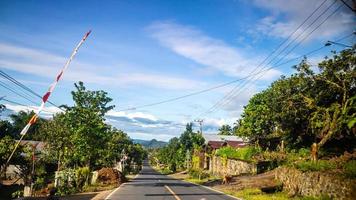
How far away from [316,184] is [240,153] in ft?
97.1

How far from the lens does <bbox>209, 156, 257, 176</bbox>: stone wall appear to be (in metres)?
49.7

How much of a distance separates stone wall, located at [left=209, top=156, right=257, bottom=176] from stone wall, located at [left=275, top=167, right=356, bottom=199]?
16.7 m

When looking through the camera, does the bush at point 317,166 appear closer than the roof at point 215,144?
Yes

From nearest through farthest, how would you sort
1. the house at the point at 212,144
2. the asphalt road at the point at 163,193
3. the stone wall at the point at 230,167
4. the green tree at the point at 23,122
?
the asphalt road at the point at 163,193 → the stone wall at the point at 230,167 → the house at the point at 212,144 → the green tree at the point at 23,122

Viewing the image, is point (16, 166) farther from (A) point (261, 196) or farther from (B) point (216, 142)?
(B) point (216, 142)

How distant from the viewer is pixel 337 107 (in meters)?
31.6

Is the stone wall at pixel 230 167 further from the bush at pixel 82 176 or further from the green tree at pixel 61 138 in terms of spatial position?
the green tree at pixel 61 138

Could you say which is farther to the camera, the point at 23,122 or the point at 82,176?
the point at 23,122

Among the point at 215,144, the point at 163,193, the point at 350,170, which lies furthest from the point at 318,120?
the point at 215,144

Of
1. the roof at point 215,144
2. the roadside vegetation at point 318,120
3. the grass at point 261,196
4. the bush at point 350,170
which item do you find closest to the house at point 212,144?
the roof at point 215,144

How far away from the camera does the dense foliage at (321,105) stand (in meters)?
31.1

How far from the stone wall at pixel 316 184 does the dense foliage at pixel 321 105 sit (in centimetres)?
411

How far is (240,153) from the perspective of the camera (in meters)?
54.4

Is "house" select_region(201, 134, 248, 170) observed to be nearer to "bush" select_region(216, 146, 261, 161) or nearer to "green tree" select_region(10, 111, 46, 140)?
"bush" select_region(216, 146, 261, 161)
